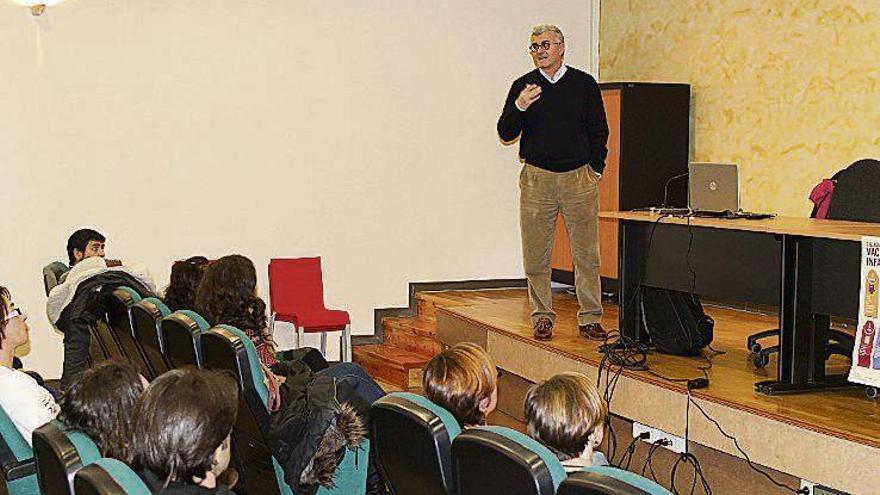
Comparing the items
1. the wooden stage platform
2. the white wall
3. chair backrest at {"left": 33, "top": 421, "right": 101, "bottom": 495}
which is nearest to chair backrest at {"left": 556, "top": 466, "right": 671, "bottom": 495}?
chair backrest at {"left": 33, "top": 421, "right": 101, "bottom": 495}

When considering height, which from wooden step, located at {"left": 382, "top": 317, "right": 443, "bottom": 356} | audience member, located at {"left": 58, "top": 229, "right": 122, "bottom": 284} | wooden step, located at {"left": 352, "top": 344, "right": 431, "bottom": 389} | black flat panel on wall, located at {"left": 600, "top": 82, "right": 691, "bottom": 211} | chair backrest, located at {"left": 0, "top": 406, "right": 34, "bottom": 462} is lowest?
wooden step, located at {"left": 352, "top": 344, "right": 431, "bottom": 389}

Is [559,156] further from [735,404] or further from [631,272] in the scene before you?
[735,404]

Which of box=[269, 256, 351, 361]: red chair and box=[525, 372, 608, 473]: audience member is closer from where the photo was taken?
box=[525, 372, 608, 473]: audience member

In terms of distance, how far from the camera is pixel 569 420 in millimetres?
3033

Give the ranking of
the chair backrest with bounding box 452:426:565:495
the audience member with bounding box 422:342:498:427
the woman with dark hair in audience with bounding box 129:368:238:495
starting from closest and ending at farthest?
the chair backrest with bounding box 452:426:565:495, the woman with dark hair in audience with bounding box 129:368:238:495, the audience member with bounding box 422:342:498:427

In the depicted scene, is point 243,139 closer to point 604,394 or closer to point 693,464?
point 604,394

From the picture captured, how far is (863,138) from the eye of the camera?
6684 millimetres

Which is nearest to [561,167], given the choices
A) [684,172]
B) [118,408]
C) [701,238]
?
[701,238]

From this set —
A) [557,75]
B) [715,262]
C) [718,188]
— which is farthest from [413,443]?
[557,75]

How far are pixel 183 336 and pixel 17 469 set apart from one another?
92 cm

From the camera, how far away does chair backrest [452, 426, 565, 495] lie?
2.43 meters

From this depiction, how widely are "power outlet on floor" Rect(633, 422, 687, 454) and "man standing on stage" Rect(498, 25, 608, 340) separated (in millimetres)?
970

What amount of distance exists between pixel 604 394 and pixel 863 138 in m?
2.71

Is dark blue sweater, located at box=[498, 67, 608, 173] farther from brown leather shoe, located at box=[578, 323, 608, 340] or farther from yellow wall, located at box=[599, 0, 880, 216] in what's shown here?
yellow wall, located at box=[599, 0, 880, 216]
